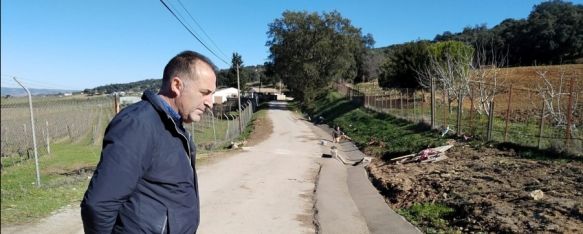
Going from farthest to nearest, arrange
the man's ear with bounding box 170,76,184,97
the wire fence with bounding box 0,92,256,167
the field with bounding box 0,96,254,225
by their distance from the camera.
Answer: the wire fence with bounding box 0,92,256,167
the field with bounding box 0,96,254,225
the man's ear with bounding box 170,76,184,97

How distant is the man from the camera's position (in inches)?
88.5

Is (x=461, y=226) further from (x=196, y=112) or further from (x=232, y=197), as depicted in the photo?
(x=196, y=112)

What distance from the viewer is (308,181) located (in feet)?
45.6

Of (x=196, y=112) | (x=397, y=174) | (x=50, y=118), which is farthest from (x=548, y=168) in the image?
(x=50, y=118)

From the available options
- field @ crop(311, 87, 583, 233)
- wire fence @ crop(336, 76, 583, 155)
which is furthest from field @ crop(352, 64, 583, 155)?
field @ crop(311, 87, 583, 233)

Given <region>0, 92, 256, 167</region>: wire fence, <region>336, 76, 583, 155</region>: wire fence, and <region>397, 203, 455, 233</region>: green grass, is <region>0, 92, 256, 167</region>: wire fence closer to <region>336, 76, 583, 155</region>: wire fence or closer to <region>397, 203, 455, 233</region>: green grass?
<region>336, 76, 583, 155</region>: wire fence

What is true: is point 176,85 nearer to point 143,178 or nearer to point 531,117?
point 143,178

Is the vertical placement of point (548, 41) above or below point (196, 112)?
above

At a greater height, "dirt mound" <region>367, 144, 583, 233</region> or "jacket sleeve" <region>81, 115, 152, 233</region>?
"jacket sleeve" <region>81, 115, 152, 233</region>

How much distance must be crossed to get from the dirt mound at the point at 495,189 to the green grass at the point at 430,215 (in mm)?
172

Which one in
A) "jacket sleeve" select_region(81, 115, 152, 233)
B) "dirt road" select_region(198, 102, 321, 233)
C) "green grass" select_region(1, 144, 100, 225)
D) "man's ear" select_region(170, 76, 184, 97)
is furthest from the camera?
"dirt road" select_region(198, 102, 321, 233)

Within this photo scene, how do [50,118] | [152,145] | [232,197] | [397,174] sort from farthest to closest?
[50,118], [397,174], [232,197], [152,145]

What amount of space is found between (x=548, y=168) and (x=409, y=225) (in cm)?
451

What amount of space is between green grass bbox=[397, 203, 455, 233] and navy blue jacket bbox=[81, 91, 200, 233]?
21.5ft
